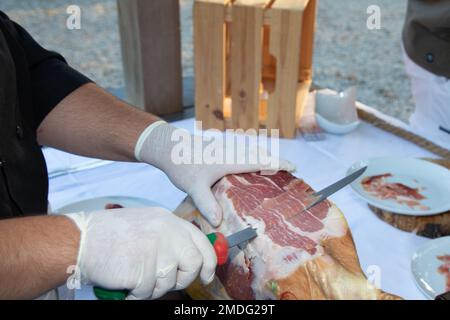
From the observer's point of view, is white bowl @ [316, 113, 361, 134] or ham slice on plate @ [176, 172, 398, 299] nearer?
ham slice on plate @ [176, 172, 398, 299]

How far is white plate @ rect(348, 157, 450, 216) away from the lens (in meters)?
1.20

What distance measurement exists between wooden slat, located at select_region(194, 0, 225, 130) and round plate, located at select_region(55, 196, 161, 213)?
0.47 meters

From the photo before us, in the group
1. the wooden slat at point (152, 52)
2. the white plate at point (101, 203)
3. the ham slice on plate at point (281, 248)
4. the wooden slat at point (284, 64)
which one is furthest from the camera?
the wooden slat at point (152, 52)

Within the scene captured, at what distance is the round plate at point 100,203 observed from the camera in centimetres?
124

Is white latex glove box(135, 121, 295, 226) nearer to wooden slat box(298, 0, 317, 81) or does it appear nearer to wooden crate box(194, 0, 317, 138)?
wooden crate box(194, 0, 317, 138)

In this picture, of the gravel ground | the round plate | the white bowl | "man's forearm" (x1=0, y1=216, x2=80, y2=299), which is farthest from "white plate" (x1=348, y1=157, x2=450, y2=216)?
the gravel ground

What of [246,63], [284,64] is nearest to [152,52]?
[246,63]

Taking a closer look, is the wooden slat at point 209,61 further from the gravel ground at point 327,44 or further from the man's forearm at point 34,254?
the gravel ground at point 327,44

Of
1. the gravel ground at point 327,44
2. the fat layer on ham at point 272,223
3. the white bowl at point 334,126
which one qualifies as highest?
the fat layer on ham at point 272,223

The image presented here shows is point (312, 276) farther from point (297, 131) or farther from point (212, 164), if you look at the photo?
point (297, 131)

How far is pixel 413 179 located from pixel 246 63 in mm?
576

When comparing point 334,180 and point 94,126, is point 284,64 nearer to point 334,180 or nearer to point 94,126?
point 334,180

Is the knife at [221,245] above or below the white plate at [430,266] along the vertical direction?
above

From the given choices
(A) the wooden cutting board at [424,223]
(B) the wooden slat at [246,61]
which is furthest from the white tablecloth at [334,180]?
(B) the wooden slat at [246,61]
